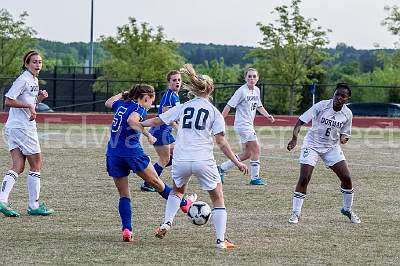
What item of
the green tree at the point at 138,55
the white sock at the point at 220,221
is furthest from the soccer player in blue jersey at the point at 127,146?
the green tree at the point at 138,55

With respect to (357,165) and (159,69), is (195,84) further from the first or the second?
(159,69)

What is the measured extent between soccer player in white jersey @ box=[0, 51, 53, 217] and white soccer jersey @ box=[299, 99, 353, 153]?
10.9 feet

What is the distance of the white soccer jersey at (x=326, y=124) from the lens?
11.0 metres

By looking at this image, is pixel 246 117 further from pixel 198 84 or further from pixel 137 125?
pixel 198 84

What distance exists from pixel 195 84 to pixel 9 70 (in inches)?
1755

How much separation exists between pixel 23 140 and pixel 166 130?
333 centimetres

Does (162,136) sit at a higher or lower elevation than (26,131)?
lower

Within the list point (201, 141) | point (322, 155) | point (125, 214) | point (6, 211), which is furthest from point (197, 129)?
point (6, 211)

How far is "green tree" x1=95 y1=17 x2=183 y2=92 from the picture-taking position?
168ft

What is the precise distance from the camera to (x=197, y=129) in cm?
895

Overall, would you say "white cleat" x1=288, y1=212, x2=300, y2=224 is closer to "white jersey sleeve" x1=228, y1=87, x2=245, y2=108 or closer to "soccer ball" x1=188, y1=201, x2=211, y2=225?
"soccer ball" x1=188, y1=201, x2=211, y2=225

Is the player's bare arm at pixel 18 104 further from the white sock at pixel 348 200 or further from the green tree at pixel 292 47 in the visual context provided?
the green tree at pixel 292 47

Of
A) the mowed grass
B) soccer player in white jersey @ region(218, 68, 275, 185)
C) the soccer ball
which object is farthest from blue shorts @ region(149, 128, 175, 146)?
the soccer ball

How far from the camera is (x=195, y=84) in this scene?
901 cm
